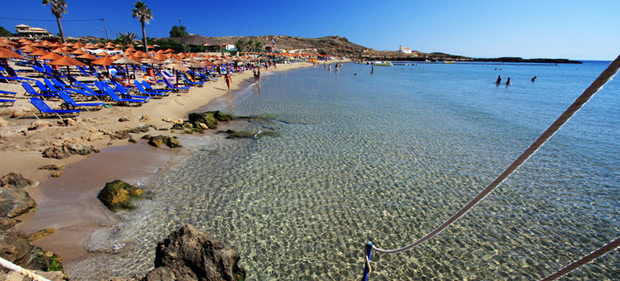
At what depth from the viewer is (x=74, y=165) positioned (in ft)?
23.1

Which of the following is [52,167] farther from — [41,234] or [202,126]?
Result: [202,126]

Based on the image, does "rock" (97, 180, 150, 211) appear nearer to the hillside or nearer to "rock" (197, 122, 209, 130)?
"rock" (197, 122, 209, 130)

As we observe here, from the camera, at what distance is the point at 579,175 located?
8812mm

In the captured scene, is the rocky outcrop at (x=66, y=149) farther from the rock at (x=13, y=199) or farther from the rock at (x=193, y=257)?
the rock at (x=193, y=257)

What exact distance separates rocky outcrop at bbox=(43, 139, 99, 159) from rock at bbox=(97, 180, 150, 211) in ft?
7.67

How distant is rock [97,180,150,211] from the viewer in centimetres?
581

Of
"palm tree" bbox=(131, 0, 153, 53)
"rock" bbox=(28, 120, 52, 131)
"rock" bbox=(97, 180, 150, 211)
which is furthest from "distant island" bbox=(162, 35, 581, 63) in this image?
"rock" bbox=(97, 180, 150, 211)

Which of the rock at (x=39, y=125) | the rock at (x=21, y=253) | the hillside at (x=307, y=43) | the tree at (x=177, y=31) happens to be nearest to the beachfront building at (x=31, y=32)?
the tree at (x=177, y=31)

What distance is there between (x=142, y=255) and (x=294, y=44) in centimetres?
16166

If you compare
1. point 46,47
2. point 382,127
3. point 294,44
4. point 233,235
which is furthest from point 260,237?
point 294,44

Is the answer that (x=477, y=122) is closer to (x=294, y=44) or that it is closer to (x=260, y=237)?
(x=260, y=237)

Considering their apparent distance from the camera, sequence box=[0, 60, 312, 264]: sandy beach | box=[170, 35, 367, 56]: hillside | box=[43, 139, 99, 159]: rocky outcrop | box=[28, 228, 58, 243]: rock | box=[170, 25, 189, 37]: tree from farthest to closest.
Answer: box=[170, 35, 367, 56]: hillside
box=[170, 25, 189, 37]: tree
box=[43, 139, 99, 159]: rocky outcrop
box=[0, 60, 312, 264]: sandy beach
box=[28, 228, 58, 243]: rock

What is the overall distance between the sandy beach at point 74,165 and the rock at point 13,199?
168 mm

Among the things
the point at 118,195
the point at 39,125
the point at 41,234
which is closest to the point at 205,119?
the point at 39,125
